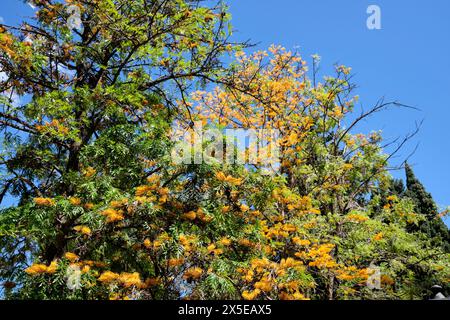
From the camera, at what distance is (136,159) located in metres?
5.34

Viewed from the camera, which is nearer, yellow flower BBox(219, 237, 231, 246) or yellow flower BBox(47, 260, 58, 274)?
yellow flower BBox(47, 260, 58, 274)

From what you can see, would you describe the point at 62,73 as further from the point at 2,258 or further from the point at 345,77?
the point at 345,77

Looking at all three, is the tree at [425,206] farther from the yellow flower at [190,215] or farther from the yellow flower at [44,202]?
the yellow flower at [44,202]

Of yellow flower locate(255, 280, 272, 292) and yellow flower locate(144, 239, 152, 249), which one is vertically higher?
yellow flower locate(144, 239, 152, 249)

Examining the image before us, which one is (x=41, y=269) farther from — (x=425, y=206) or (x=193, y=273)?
(x=425, y=206)

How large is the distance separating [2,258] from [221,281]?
3.12m

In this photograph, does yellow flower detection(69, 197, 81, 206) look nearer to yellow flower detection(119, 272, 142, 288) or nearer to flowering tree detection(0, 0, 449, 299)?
flowering tree detection(0, 0, 449, 299)

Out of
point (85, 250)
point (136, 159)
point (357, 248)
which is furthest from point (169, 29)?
point (357, 248)

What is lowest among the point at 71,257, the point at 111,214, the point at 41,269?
the point at 41,269

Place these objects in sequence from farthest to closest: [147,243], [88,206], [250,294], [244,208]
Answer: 1. [244,208]
2. [88,206]
3. [147,243]
4. [250,294]

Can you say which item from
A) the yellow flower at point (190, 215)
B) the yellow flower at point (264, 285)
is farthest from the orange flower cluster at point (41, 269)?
the yellow flower at point (264, 285)

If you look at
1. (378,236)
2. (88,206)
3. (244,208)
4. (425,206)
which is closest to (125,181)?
(88,206)

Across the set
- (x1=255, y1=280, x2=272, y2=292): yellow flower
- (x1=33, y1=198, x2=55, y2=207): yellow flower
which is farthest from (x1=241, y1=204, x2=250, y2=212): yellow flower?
(x1=33, y1=198, x2=55, y2=207): yellow flower

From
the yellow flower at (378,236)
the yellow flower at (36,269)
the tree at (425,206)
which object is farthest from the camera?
the tree at (425,206)
